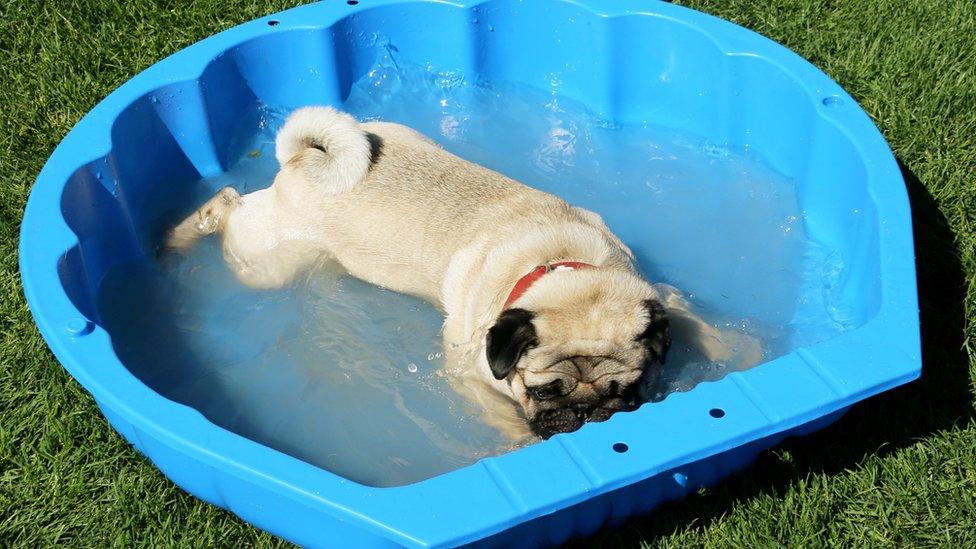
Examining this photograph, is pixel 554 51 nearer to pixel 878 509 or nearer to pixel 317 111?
pixel 317 111

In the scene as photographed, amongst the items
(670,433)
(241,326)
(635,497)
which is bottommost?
(241,326)

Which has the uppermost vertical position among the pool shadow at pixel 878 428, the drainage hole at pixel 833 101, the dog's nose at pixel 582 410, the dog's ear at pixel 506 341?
the drainage hole at pixel 833 101

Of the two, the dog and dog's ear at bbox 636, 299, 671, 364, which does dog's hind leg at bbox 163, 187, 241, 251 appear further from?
dog's ear at bbox 636, 299, 671, 364

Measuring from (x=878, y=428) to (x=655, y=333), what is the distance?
1.08 m

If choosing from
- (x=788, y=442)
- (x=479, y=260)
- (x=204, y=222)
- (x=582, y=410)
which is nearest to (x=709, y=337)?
(x=788, y=442)

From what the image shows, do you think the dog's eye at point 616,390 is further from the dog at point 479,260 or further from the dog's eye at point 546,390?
the dog's eye at point 546,390

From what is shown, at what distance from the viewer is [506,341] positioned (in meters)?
3.84

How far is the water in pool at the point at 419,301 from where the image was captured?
4.63m

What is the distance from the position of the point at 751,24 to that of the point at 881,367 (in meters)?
3.58

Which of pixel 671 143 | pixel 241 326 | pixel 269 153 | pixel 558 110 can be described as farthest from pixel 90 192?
pixel 671 143

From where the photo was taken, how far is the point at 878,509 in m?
3.93

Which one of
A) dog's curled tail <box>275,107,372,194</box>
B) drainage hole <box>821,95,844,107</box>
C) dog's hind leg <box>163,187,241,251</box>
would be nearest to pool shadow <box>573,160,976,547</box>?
drainage hole <box>821,95,844,107</box>

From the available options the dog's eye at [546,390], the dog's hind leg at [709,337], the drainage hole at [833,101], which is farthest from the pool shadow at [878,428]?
the drainage hole at [833,101]

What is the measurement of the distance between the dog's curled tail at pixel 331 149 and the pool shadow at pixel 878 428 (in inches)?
84.9
